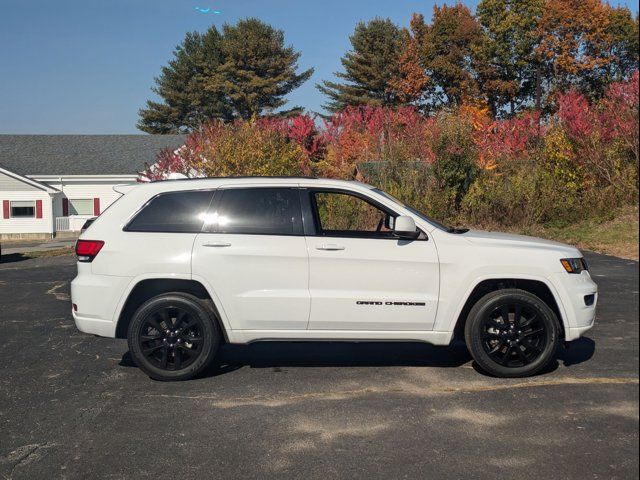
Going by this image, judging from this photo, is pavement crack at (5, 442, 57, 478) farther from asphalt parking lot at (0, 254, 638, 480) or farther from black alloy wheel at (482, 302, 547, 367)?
black alloy wheel at (482, 302, 547, 367)

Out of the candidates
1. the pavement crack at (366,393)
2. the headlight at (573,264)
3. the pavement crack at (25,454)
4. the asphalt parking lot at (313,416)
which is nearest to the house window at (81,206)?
the asphalt parking lot at (313,416)

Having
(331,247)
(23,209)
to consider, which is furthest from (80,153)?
(331,247)

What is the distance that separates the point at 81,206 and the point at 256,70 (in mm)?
21573

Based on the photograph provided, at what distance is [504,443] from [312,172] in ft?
66.7

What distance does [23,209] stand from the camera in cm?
3788

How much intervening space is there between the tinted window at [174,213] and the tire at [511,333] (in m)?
2.63

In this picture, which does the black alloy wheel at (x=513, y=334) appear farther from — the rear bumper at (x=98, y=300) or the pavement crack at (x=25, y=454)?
the pavement crack at (x=25, y=454)

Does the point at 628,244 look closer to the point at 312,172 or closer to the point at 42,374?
the point at 42,374

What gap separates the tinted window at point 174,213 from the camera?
5.82m

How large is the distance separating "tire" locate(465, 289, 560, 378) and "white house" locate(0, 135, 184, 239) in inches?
1411

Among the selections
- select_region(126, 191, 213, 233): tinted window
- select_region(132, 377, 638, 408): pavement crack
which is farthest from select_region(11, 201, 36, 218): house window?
select_region(132, 377, 638, 408): pavement crack

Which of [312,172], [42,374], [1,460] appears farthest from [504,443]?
[312,172]

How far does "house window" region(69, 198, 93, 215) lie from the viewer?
39469 mm

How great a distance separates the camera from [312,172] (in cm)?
2402
